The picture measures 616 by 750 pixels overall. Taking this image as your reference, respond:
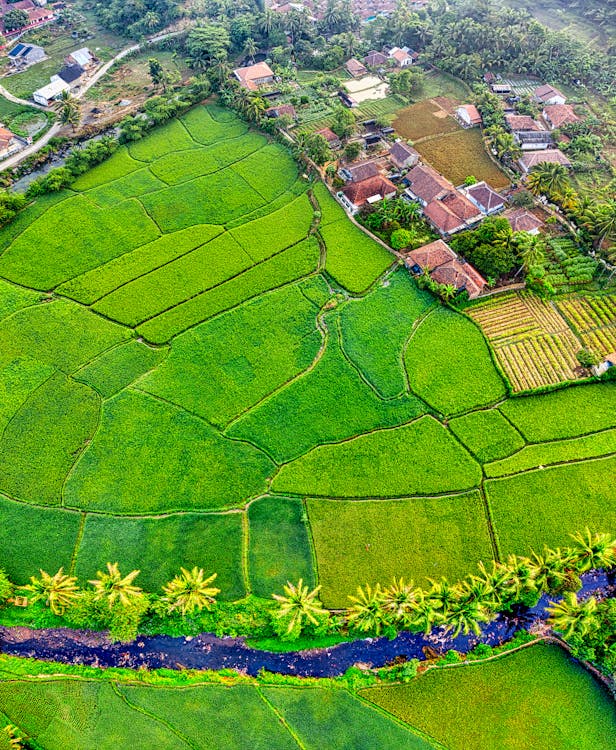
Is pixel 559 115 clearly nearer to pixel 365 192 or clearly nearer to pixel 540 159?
pixel 540 159

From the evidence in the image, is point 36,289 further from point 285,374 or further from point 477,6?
point 477,6

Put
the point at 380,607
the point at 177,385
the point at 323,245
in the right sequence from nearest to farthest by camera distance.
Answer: the point at 380,607 < the point at 177,385 < the point at 323,245

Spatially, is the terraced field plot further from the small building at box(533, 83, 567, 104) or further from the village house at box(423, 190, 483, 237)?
the small building at box(533, 83, 567, 104)

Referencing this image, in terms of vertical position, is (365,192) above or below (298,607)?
above

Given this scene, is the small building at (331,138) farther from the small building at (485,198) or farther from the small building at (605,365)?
the small building at (605,365)

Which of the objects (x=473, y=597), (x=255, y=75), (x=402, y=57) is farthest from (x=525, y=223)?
(x=255, y=75)

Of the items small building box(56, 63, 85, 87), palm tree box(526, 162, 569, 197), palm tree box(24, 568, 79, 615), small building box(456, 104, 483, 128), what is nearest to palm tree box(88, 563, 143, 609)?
palm tree box(24, 568, 79, 615)

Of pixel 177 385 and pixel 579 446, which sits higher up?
pixel 177 385

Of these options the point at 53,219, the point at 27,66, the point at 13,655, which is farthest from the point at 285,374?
the point at 27,66

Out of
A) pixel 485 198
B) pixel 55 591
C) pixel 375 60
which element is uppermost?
pixel 375 60
